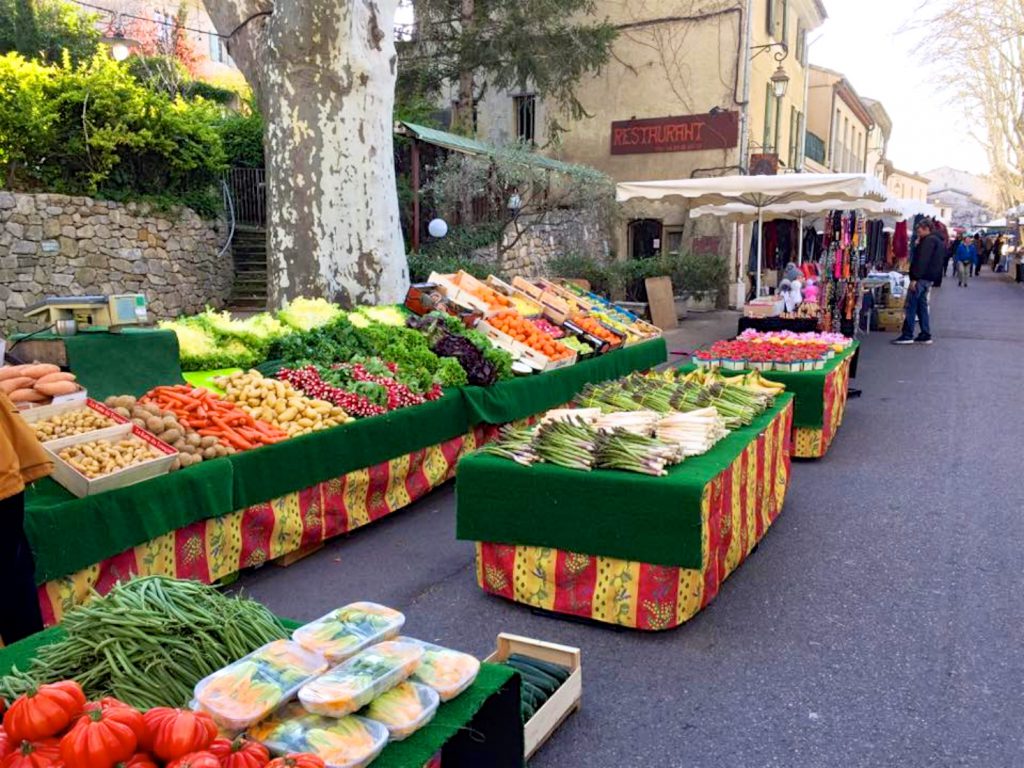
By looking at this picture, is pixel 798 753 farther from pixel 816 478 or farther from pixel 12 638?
pixel 816 478

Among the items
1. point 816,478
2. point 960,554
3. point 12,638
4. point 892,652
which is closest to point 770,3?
point 816,478

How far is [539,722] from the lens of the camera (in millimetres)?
2945

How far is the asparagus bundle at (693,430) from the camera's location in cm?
421

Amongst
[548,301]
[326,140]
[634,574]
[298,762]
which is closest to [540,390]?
[548,301]

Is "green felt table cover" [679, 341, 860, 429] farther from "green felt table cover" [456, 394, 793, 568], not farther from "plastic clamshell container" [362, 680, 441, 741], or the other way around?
"plastic clamshell container" [362, 680, 441, 741]

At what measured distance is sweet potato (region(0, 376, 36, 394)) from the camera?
4.16 metres

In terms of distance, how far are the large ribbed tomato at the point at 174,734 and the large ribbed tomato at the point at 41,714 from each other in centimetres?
17

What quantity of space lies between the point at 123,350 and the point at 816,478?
17.5ft

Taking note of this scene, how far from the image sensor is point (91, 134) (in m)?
12.3

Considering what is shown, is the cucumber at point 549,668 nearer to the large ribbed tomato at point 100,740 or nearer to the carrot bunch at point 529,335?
the large ribbed tomato at point 100,740

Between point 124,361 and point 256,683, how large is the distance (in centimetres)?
372

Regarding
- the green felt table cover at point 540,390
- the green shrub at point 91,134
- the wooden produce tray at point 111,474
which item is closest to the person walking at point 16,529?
the wooden produce tray at point 111,474

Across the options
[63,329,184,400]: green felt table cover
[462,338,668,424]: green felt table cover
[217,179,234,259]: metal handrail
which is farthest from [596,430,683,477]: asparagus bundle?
[217,179,234,259]: metal handrail

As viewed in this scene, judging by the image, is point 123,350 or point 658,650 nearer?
point 658,650
